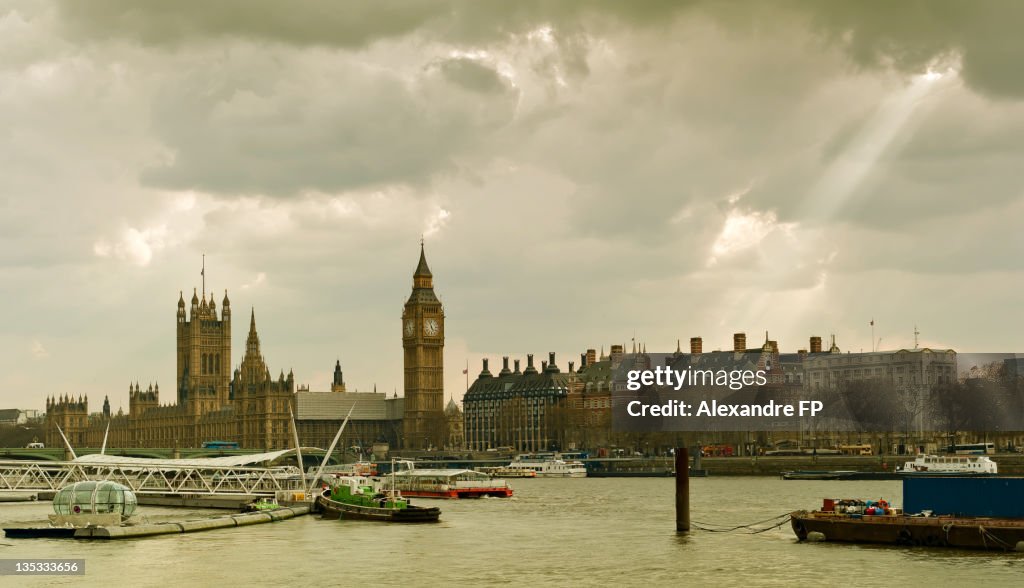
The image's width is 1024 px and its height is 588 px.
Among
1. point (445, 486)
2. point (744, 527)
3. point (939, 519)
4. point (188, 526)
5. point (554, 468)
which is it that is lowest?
point (744, 527)

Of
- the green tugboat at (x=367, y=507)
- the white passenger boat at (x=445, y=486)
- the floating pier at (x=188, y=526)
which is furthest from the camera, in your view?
A: the white passenger boat at (x=445, y=486)

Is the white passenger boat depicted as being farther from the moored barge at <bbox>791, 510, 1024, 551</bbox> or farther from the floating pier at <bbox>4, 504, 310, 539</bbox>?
the moored barge at <bbox>791, 510, 1024, 551</bbox>

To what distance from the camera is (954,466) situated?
111812 millimetres

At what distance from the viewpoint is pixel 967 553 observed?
53.7 m

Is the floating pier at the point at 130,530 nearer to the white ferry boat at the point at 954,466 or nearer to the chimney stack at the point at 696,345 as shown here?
the white ferry boat at the point at 954,466

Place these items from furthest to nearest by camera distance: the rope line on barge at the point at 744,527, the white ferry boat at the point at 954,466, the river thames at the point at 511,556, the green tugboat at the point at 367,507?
the white ferry boat at the point at 954,466, the green tugboat at the point at 367,507, the rope line on barge at the point at 744,527, the river thames at the point at 511,556

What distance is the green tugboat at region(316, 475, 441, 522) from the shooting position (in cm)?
7331

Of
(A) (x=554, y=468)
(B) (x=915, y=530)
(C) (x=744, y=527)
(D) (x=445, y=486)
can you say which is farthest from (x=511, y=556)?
(A) (x=554, y=468)

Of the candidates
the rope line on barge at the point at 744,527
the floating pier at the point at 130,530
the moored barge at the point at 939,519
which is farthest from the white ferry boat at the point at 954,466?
the floating pier at the point at 130,530

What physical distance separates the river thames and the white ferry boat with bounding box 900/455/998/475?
35.8 m

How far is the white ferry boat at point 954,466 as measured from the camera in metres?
111

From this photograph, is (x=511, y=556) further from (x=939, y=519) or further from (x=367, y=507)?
(x=367, y=507)

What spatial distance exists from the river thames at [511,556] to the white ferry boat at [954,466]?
3575cm

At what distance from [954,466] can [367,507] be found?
181ft
